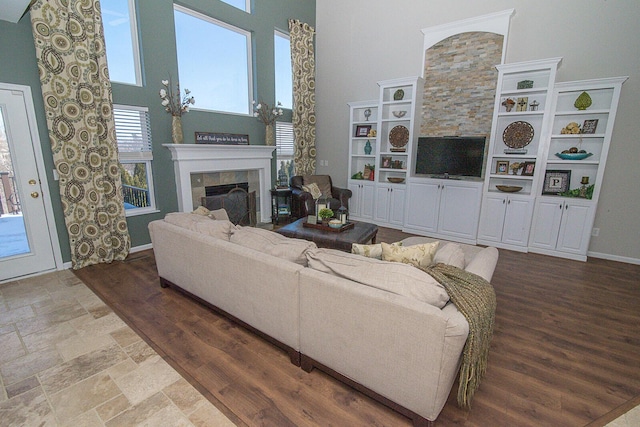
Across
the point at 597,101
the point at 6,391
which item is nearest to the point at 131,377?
the point at 6,391

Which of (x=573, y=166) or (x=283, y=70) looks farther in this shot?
(x=283, y=70)

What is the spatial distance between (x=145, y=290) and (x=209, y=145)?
2331 mm

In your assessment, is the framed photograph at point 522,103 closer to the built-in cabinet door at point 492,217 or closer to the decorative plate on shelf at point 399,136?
the built-in cabinet door at point 492,217

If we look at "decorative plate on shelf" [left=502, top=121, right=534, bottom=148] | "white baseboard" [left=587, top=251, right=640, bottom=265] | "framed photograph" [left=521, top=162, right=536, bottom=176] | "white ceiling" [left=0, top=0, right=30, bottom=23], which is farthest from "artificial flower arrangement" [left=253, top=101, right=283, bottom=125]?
"white baseboard" [left=587, top=251, right=640, bottom=265]

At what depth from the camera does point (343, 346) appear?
167 cm

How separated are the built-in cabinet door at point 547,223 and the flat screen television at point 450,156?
3.06ft

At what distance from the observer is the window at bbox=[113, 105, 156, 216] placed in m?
3.78

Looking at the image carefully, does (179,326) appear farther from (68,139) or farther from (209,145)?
(209,145)

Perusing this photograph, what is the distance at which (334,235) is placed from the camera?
3385 millimetres

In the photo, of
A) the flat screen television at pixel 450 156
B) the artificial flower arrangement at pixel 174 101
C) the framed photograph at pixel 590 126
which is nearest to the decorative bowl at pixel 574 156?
the framed photograph at pixel 590 126

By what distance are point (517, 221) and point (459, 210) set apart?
780mm

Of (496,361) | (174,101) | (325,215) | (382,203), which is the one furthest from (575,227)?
(174,101)

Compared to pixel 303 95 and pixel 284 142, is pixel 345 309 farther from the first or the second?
pixel 303 95

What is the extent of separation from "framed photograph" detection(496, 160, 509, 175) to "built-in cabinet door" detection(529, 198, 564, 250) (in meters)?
0.64
